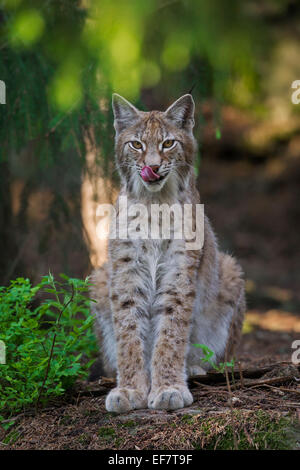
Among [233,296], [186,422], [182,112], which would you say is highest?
[182,112]

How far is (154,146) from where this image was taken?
355 centimetres

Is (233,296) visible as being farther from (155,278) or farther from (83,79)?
(83,79)

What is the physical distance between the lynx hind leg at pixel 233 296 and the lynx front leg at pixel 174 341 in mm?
634

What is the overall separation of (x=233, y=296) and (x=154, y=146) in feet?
4.04

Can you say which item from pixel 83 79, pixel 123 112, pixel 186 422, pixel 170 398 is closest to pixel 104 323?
pixel 170 398

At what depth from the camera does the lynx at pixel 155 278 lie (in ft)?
11.1

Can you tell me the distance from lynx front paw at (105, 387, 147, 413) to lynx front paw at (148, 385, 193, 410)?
56mm

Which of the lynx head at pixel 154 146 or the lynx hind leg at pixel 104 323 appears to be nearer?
the lynx head at pixel 154 146

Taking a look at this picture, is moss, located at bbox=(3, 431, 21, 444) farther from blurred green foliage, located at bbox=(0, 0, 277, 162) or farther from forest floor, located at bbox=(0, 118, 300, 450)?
blurred green foliage, located at bbox=(0, 0, 277, 162)

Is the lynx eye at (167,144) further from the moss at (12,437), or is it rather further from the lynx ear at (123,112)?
the moss at (12,437)

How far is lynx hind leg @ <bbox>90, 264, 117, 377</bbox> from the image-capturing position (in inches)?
155

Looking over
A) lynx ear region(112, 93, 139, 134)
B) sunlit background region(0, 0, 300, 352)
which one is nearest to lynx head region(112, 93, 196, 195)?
lynx ear region(112, 93, 139, 134)

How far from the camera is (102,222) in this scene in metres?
5.68

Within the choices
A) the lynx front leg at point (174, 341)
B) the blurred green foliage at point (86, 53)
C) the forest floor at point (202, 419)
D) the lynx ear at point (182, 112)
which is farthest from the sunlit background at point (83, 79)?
the forest floor at point (202, 419)
